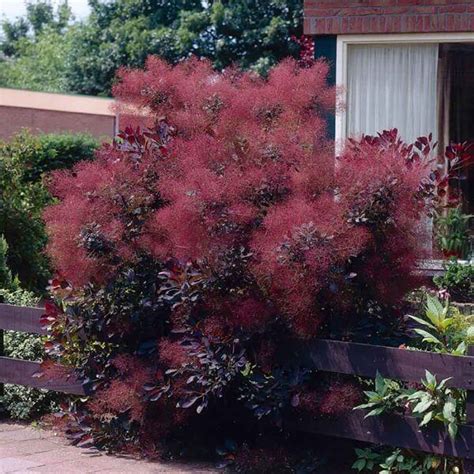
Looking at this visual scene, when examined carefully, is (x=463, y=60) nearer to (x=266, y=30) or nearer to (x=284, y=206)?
(x=284, y=206)

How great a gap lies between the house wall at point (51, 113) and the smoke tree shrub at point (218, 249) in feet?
62.2

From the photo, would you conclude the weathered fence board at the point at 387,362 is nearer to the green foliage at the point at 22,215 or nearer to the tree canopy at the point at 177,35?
the green foliage at the point at 22,215

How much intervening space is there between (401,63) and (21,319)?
4.76m

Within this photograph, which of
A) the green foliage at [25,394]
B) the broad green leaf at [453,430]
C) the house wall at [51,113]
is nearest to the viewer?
the broad green leaf at [453,430]

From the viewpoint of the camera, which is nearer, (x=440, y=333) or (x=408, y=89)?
(x=440, y=333)

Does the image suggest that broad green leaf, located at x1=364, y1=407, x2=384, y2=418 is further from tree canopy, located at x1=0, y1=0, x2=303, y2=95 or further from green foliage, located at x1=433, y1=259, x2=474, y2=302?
tree canopy, located at x1=0, y1=0, x2=303, y2=95

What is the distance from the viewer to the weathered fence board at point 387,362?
5805mm

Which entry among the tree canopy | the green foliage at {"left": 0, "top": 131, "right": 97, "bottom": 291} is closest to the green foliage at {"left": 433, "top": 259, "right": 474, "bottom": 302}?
the green foliage at {"left": 0, "top": 131, "right": 97, "bottom": 291}

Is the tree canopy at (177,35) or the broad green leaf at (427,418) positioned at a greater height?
the tree canopy at (177,35)

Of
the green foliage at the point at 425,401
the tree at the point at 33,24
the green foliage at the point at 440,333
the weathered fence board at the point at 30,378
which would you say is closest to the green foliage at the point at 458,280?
the green foliage at the point at 440,333

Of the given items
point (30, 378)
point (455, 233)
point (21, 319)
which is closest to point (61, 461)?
point (30, 378)

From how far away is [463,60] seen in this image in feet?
33.3

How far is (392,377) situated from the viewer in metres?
6.05

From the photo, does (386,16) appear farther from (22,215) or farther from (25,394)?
(22,215)
